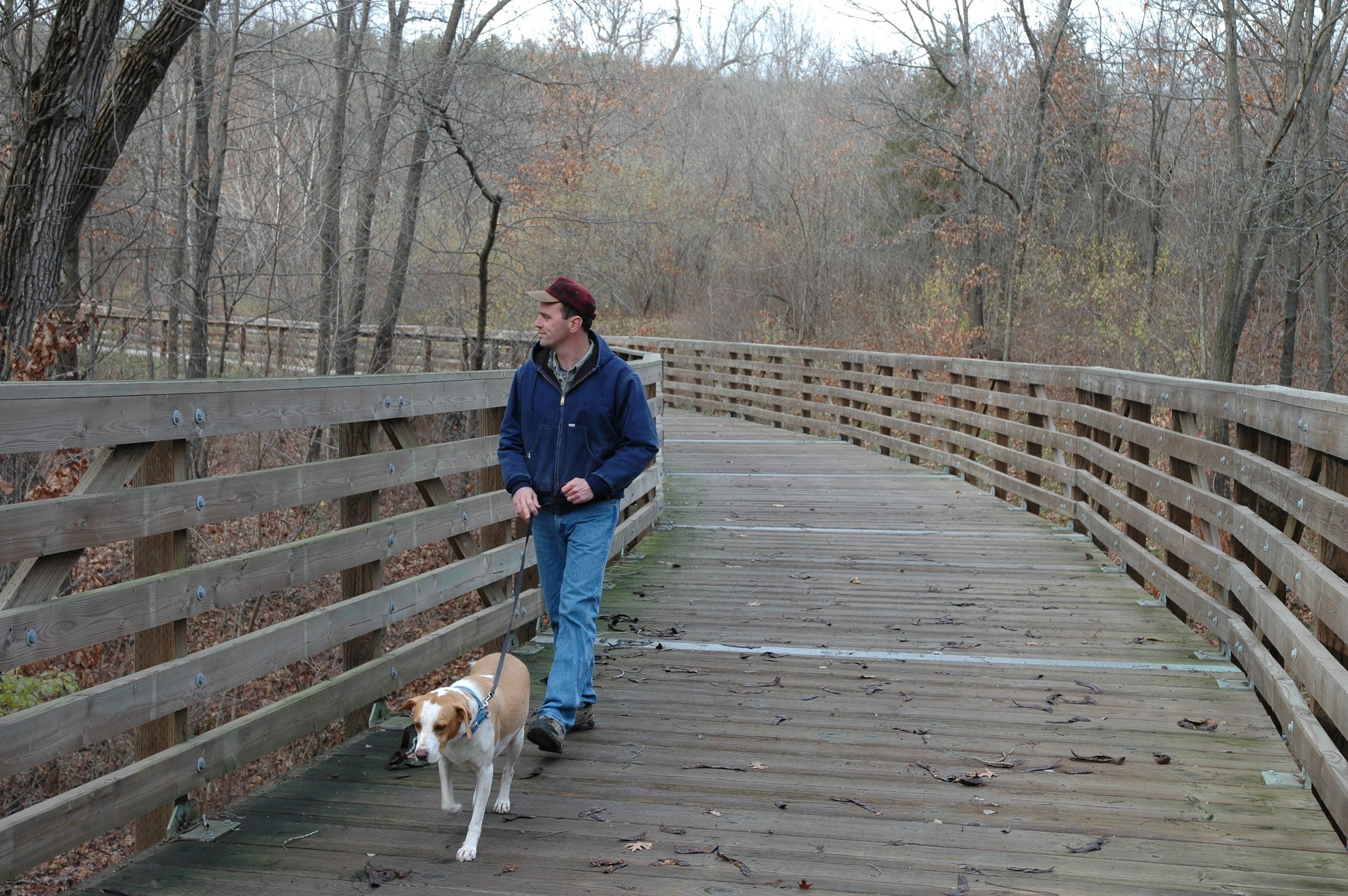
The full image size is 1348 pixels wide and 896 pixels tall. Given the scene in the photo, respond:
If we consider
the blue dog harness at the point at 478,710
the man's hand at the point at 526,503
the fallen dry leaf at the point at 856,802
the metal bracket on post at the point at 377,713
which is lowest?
the metal bracket on post at the point at 377,713

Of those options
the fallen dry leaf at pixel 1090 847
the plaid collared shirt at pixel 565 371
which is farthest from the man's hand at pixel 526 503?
the fallen dry leaf at pixel 1090 847

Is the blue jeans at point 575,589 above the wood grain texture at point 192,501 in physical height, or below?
below

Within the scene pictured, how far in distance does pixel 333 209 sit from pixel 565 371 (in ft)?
33.7

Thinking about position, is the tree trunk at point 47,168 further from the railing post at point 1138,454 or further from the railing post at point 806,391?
the railing post at point 806,391

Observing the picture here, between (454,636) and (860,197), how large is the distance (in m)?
25.7

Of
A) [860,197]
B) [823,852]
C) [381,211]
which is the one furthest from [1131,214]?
[823,852]

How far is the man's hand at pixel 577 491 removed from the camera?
16.5 feet

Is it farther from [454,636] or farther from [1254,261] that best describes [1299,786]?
[1254,261]

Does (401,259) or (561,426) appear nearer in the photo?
(561,426)

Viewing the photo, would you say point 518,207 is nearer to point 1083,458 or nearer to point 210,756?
point 1083,458

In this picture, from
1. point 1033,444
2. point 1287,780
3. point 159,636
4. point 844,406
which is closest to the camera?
point 159,636

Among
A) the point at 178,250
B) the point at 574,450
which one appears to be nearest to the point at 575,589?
the point at 574,450

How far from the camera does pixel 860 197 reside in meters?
30.1

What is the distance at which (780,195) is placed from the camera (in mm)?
30844
